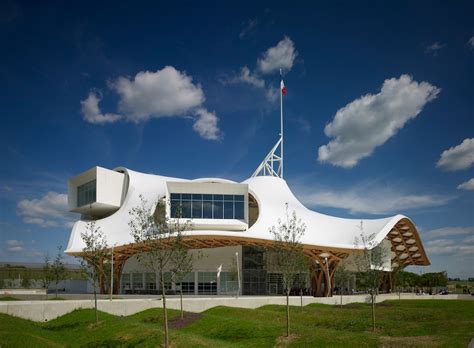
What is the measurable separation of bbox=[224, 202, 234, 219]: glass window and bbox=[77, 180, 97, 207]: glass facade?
1944 centimetres

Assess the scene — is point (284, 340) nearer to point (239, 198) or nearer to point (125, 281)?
point (239, 198)

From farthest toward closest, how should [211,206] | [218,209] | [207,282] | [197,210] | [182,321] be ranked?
[218,209]
[211,206]
[197,210]
[207,282]
[182,321]

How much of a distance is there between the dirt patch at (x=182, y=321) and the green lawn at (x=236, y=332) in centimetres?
31

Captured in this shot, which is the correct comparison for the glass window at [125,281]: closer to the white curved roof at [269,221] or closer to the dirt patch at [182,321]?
the white curved roof at [269,221]

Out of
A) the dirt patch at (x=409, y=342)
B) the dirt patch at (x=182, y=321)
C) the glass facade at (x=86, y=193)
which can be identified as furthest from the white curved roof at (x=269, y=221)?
the dirt patch at (x=409, y=342)

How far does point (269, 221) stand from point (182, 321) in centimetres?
3022

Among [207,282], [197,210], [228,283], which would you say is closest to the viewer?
[228,283]

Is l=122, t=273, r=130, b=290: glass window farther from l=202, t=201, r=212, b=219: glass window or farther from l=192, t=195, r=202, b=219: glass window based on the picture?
l=202, t=201, r=212, b=219: glass window

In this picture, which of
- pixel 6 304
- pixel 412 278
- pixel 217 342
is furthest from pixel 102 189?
pixel 412 278

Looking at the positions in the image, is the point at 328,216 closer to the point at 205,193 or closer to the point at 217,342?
the point at 205,193

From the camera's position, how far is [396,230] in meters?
67.1

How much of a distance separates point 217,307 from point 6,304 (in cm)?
1325

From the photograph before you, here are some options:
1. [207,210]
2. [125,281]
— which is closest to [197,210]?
[207,210]

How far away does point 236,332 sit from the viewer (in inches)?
876
